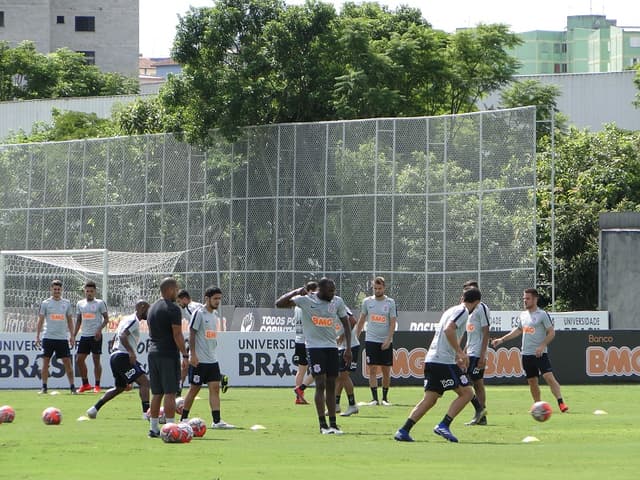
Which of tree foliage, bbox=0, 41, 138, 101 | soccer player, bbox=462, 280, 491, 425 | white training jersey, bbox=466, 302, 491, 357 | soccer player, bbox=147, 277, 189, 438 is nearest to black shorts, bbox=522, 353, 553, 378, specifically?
soccer player, bbox=462, 280, 491, 425

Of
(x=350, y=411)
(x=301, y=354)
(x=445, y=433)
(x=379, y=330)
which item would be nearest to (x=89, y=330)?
(x=301, y=354)

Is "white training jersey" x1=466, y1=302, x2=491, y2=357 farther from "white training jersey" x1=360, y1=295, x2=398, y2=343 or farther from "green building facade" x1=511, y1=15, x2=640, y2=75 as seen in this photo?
"green building facade" x1=511, y1=15, x2=640, y2=75

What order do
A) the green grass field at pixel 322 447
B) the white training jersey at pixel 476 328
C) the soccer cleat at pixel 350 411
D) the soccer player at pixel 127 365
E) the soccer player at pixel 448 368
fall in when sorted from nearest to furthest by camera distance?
the green grass field at pixel 322 447
the soccer player at pixel 448 368
the white training jersey at pixel 476 328
the soccer player at pixel 127 365
the soccer cleat at pixel 350 411

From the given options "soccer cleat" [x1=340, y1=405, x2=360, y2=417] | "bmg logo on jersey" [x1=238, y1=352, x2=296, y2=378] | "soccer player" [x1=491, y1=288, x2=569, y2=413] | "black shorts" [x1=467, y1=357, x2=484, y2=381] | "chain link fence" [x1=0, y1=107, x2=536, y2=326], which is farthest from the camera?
"chain link fence" [x1=0, y1=107, x2=536, y2=326]

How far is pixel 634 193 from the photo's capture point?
160 feet

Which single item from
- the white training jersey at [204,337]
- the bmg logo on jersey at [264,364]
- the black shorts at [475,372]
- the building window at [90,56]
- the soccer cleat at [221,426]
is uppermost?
the building window at [90,56]

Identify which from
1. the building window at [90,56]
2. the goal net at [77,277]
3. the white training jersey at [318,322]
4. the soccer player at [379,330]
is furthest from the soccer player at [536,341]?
the building window at [90,56]

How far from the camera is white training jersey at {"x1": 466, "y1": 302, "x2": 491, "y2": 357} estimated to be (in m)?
19.0

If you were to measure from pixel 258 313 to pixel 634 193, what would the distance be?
692 inches

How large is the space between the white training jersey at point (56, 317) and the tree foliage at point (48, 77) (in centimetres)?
5403

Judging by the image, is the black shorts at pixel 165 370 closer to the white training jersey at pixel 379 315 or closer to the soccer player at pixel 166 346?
the soccer player at pixel 166 346

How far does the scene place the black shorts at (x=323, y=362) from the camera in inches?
659

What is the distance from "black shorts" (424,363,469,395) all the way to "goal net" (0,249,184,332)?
890 inches

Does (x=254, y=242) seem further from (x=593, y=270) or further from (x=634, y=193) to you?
(x=634, y=193)
